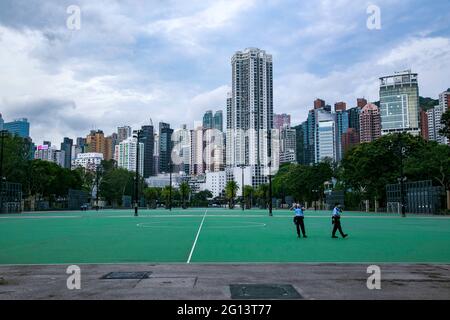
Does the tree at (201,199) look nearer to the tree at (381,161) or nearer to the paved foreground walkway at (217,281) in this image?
the tree at (381,161)

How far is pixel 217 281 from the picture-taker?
9.41 meters

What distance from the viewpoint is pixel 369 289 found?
844cm

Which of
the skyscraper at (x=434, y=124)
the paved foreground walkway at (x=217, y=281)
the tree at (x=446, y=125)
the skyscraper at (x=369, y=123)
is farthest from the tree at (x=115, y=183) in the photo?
the paved foreground walkway at (x=217, y=281)

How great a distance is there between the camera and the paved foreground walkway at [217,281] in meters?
8.06

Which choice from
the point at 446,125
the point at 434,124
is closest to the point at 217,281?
the point at 446,125

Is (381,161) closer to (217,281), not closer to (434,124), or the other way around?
(434,124)

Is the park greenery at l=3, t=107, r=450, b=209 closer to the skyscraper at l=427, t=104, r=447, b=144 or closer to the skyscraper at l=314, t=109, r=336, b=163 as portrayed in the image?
the skyscraper at l=427, t=104, r=447, b=144

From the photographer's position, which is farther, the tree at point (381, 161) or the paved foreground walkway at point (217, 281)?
the tree at point (381, 161)

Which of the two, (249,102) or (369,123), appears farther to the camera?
(249,102)

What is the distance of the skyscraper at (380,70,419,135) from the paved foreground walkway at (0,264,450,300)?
321ft

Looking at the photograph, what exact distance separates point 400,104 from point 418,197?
67151mm

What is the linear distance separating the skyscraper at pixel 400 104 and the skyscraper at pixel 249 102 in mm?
62566
